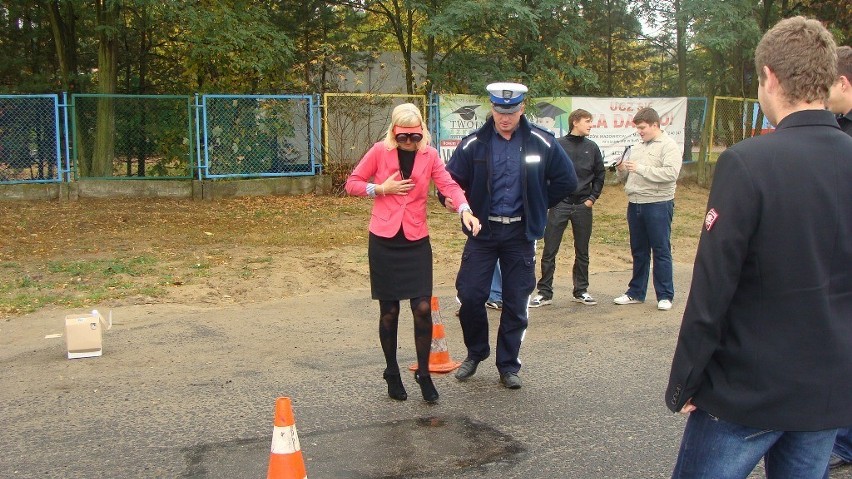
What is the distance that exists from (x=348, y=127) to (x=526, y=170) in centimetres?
1125

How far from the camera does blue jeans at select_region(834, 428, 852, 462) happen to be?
429 centimetres

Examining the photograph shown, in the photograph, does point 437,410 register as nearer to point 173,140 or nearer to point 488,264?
point 488,264

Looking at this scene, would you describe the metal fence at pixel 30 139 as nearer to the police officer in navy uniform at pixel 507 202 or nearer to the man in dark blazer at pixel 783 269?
the police officer in navy uniform at pixel 507 202

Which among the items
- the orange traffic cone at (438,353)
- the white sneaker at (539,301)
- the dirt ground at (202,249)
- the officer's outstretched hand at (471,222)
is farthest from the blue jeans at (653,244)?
the officer's outstretched hand at (471,222)

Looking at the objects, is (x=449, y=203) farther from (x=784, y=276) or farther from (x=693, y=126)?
(x=693, y=126)

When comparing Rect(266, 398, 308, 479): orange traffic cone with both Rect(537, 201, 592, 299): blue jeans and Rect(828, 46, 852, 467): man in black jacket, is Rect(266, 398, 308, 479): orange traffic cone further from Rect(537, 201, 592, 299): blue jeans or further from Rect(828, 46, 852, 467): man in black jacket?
Rect(537, 201, 592, 299): blue jeans

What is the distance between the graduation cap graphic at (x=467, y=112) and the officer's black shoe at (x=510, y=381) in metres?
11.0

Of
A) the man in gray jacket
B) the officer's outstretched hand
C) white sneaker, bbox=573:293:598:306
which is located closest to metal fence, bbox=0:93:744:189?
white sneaker, bbox=573:293:598:306

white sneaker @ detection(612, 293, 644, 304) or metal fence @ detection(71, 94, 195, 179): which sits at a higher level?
metal fence @ detection(71, 94, 195, 179)

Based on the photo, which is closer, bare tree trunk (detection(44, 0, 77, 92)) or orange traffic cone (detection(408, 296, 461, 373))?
orange traffic cone (detection(408, 296, 461, 373))

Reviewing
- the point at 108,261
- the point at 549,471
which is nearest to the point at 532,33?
the point at 108,261

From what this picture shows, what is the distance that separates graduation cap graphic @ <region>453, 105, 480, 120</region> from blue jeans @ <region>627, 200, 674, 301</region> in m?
8.24

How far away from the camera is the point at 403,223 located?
532cm

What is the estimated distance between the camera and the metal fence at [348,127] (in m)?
16.2
